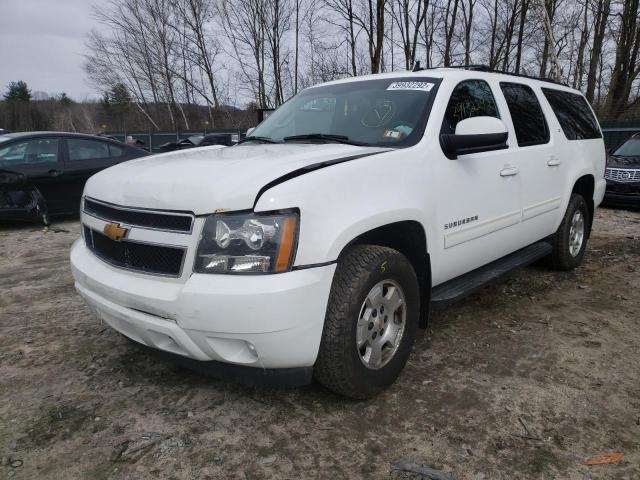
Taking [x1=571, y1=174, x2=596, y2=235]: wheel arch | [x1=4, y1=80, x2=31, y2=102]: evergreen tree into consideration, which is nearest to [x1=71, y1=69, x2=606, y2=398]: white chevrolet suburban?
[x1=571, y1=174, x2=596, y2=235]: wheel arch

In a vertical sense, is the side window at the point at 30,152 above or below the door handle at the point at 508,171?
above

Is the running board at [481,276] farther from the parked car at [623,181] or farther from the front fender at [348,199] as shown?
the parked car at [623,181]

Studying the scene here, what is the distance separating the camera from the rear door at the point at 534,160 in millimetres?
3676

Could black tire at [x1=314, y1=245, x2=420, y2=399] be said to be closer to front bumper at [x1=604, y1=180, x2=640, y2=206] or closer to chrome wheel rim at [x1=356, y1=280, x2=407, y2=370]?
chrome wheel rim at [x1=356, y1=280, x2=407, y2=370]

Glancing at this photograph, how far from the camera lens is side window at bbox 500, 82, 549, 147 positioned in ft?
12.1

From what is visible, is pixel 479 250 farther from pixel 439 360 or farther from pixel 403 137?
pixel 403 137

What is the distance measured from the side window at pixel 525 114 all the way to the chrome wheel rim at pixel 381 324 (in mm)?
1896

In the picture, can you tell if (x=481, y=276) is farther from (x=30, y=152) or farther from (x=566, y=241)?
(x=30, y=152)

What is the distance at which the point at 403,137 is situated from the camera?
111 inches

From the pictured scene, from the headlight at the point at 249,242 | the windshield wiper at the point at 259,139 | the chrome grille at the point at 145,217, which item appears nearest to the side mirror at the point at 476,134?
the windshield wiper at the point at 259,139

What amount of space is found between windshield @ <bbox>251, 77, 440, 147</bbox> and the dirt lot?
1461 mm

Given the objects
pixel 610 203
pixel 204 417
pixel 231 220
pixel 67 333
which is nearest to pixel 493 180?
pixel 231 220

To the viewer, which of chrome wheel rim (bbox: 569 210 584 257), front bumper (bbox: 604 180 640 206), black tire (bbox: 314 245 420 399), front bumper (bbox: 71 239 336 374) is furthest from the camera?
front bumper (bbox: 604 180 640 206)

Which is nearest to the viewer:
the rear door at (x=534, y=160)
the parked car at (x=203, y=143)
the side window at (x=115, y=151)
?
the rear door at (x=534, y=160)
